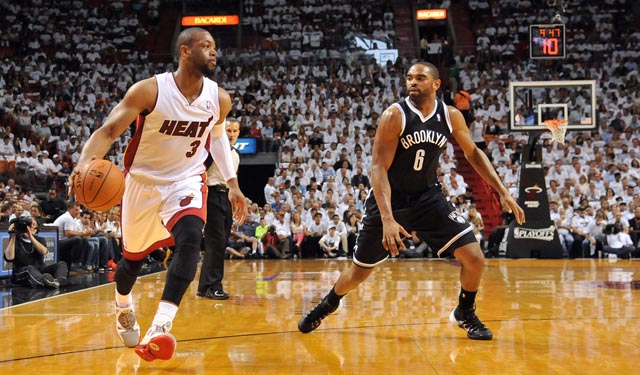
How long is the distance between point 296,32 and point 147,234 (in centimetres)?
2385

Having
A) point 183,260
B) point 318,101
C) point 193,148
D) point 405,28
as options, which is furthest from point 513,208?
point 405,28

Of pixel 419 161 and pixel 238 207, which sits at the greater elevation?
pixel 419 161

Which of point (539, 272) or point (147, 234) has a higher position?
point (147, 234)

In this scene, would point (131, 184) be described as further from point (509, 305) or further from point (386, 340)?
point (509, 305)

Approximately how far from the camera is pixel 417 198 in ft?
17.2

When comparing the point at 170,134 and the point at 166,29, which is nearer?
the point at 170,134

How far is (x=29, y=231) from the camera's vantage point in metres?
9.22

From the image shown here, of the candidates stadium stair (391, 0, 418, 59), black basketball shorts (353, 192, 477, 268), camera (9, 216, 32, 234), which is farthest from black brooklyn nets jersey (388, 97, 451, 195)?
stadium stair (391, 0, 418, 59)

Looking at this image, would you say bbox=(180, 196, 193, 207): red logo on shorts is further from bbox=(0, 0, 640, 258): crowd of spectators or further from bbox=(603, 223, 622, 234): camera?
bbox=(603, 223, 622, 234): camera

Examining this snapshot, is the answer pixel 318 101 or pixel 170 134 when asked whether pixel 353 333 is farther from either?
pixel 318 101

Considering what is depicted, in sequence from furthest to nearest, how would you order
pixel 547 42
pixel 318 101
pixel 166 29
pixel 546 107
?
pixel 166 29 → pixel 318 101 → pixel 547 42 → pixel 546 107

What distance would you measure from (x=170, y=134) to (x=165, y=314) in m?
1.08

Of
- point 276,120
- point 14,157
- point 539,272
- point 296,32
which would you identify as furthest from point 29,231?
point 296,32

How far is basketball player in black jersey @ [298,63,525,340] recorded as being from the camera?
16.8 feet
